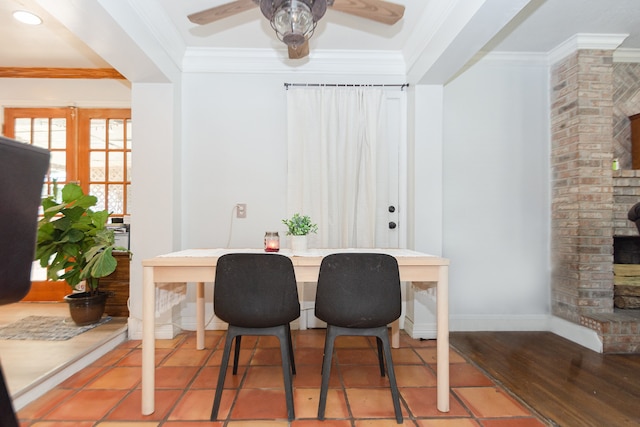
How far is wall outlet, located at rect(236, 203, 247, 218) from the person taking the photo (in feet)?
10.4

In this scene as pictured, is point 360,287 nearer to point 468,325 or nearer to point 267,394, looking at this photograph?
point 267,394

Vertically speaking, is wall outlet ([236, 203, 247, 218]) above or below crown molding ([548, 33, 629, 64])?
below

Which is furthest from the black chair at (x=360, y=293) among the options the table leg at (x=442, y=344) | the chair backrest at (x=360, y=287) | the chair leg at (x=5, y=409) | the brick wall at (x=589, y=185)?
the brick wall at (x=589, y=185)

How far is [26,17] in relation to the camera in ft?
8.73

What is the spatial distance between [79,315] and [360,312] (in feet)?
8.27

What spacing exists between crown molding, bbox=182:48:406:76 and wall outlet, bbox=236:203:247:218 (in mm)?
1268

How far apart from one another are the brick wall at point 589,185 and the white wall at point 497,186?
0.27 metres

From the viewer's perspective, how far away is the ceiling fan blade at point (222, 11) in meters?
1.77

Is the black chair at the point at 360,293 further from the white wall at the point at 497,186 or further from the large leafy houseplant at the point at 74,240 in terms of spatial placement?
the large leafy houseplant at the point at 74,240


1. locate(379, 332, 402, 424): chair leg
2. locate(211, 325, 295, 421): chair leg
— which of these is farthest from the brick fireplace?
locate(211, 325, 295, 421): chair leg

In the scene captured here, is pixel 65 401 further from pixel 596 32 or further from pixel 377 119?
pixel 596 32

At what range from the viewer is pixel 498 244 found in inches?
127

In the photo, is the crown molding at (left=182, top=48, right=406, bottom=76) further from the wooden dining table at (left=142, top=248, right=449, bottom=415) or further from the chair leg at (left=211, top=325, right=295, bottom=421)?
the chair leg at (left=211, top=325, right=295, bottom=421)

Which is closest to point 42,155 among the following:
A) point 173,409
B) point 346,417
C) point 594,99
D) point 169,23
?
point 173,409
